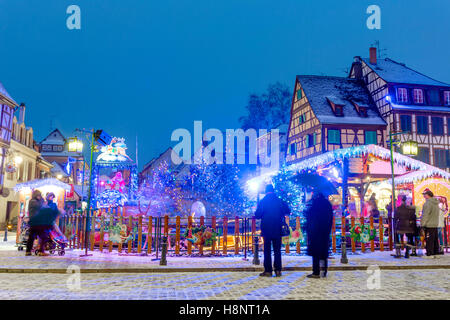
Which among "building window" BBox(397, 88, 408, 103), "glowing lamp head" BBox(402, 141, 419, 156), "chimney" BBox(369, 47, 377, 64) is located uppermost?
"chimney" BBox(369, 47, 377, 64)

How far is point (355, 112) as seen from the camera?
3772cm

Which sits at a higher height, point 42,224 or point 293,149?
point 293,149

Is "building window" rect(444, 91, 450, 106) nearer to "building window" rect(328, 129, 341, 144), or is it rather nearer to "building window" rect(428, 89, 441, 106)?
"building window" rect(428, 89, 441, 106)

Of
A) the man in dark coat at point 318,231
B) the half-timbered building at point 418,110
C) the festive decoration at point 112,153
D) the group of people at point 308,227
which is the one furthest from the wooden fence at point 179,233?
the half-timbered building at point 418,110

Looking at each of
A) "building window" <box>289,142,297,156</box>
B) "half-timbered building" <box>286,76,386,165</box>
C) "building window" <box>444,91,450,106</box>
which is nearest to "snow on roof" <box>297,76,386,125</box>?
"half-timbered building" <box>286,76,386,165</box>

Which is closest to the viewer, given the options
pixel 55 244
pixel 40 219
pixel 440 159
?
pixel 40 219

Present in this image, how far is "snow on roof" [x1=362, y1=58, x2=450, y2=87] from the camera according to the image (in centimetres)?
3869

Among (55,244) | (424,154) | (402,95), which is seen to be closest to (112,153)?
(55,244)

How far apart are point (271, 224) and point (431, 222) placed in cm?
650

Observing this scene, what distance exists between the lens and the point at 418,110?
37031 mm

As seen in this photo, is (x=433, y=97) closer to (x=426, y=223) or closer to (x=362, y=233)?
(x=362, y=233)

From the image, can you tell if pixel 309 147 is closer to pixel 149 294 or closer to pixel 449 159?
pixel 449 159

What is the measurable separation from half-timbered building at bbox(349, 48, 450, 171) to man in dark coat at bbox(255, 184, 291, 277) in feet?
97.8

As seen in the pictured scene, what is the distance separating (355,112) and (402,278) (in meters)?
30.8
